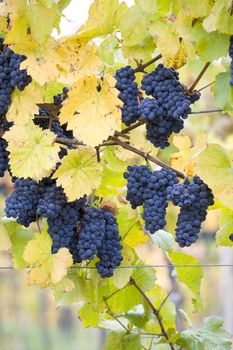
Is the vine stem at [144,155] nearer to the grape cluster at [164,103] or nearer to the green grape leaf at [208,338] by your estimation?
the grape cluster at [164,103]

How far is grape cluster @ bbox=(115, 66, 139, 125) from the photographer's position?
4.20 ft

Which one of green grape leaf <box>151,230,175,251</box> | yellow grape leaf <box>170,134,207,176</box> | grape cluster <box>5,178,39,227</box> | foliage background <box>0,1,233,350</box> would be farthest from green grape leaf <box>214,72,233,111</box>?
foliage background <box>0,1,233,350</box>

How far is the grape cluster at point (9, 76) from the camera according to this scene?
1.29 m

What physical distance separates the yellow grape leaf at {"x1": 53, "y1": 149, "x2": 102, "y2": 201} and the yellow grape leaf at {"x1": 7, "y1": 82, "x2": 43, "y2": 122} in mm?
104

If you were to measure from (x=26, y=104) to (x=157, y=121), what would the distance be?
0.24 metres

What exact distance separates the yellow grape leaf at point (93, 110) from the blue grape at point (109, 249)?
24 centimetres

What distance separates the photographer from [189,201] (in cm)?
128

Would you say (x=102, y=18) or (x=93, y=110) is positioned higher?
(x=102, y=18)

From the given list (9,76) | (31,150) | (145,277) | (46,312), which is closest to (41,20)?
(9,76)

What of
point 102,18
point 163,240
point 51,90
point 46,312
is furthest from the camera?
point 46,312

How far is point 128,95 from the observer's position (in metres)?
1.28

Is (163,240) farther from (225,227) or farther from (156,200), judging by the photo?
(156,200)

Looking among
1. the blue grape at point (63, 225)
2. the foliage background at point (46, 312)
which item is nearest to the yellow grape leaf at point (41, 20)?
the blue grape at point (63, 225)

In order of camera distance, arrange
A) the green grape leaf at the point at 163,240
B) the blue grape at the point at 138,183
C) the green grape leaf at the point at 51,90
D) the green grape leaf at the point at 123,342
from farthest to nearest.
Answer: the green grape leaf at the point at 123,342, the green grape leaf at the point at 163,240, the green grape leaf at the point at 51,90, the blue grape at the point at 138,183
